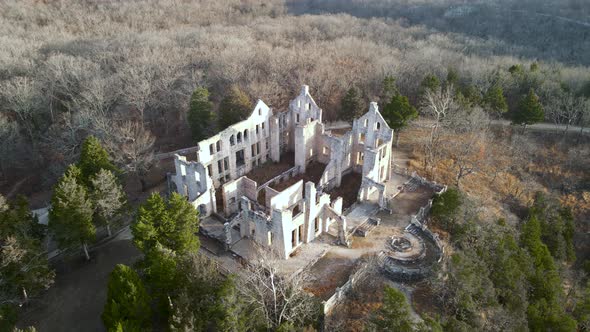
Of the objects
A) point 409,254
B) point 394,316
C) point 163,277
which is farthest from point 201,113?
point 394,316

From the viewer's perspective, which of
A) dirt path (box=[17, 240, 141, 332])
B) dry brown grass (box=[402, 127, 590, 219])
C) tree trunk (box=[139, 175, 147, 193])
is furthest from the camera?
dry brown grass (box=[402, 127, 590, 219])

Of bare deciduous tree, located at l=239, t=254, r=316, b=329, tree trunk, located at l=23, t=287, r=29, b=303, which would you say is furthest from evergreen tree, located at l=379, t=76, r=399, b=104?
tree trunk, located at l=23, t=287, r=29, b=303

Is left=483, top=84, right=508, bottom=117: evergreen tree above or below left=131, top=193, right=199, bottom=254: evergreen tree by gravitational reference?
above

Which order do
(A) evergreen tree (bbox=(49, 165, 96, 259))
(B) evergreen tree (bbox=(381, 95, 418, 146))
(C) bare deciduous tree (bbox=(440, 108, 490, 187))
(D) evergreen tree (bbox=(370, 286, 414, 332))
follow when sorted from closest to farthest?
(D) evergreen tree (bbox=(370, 286, 414, 332))
(A) evergreen tree (bbox=(49, 165, 96, 259))
(C) bare deciduous tree (bbox=(440, 108, 490, 187))
(B) evergreen tree (bbox=(381, 95, 418, 146))

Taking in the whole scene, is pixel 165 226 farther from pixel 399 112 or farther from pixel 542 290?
pixel 399 112

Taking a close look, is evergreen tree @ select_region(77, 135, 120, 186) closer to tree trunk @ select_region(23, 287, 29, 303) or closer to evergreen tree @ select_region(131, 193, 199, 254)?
evergreen tree @ select_region(131, 193, 199, 254)

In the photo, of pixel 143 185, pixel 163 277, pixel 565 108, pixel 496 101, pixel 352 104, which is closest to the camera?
pixel 163 277
